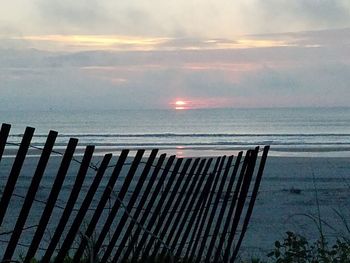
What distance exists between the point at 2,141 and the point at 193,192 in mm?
2475

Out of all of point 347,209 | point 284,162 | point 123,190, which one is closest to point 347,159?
point 284,162

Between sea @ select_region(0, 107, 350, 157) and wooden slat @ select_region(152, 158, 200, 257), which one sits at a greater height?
sea @ select_region(0, 107, 350, 157)

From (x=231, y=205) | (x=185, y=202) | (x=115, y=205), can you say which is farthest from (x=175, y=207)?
(x=231, y=205)

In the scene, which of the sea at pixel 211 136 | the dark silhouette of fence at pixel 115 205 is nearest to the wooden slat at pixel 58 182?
the dark silhouette of fence at pixel 115 205

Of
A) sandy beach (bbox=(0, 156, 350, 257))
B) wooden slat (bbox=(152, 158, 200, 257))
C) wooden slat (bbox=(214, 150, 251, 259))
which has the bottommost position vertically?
wooden slat (bbox=(152, 158, 200, 257))

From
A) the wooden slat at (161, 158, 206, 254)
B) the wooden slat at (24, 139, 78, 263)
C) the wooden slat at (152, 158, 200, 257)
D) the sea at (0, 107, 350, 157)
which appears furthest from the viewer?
the sea at (0, 107, 350, 157)

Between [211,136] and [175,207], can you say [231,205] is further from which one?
[211,136]

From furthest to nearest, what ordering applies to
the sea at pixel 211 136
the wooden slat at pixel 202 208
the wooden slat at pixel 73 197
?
the sea at pixel 211 136, the wooden slat at pixel 202 208, the wooden slat at pixel 73 197

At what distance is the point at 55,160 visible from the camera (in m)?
27.3

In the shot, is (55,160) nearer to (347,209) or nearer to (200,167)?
(347,209)

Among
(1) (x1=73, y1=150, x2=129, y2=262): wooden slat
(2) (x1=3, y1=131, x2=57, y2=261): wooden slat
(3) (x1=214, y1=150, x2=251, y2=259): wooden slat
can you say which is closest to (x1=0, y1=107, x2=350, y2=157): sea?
(3) (x1=214, y1=150, x2=251, y2=259): wooden slat

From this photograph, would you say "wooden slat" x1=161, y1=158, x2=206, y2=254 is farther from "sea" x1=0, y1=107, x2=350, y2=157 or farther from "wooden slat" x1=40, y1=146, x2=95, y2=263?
"sea" x1=0, y1=107, x2=350, y2=157

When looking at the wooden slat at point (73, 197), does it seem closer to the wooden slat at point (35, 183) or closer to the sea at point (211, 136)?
the wooden slat at point (35, 183)

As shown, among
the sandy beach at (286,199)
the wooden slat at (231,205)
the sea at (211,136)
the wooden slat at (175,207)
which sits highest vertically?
the sea at (211,136)
